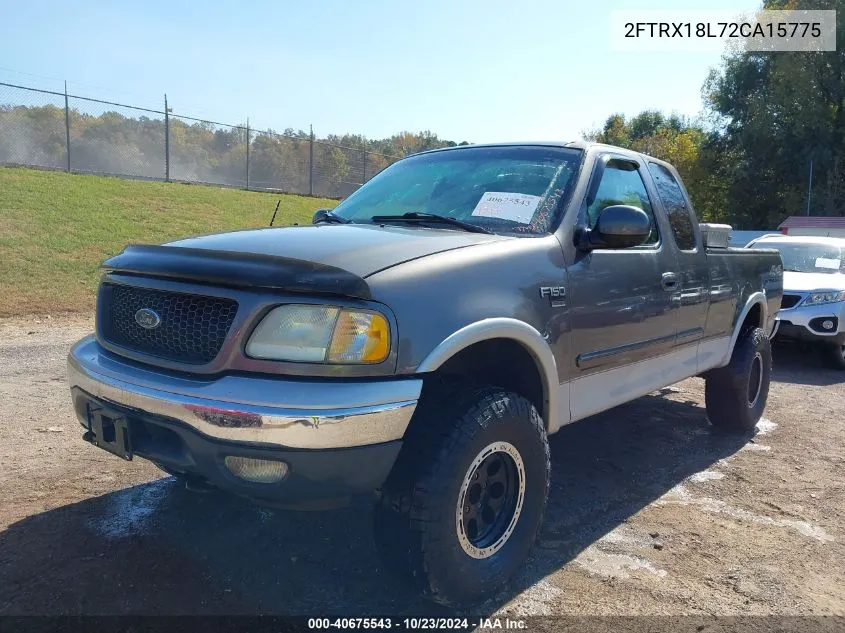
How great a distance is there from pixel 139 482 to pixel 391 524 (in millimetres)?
2009

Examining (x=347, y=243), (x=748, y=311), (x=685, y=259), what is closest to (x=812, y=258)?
(x=748, y=311)

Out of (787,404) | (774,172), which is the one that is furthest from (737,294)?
(774,172)

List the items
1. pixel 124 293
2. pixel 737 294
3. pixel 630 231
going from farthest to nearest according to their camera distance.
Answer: pixel 737 294
pixel 630 231
pixel 124 293

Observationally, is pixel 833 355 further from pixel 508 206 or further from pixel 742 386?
pixel 508 206

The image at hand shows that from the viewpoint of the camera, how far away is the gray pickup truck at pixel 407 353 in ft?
7.53

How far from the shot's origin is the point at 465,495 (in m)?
2.62

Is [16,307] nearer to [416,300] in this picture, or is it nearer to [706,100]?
[416,300]

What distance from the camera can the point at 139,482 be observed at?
12.6 ft

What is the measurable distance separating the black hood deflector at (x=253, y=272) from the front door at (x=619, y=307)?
4.09 feet

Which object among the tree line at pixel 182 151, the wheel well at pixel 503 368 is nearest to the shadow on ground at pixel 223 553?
the wheel well at pixel 503 368

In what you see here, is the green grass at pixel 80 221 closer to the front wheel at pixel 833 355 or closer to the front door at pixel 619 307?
the front door at pixel 619 307

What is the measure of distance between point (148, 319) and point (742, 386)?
14.0ft

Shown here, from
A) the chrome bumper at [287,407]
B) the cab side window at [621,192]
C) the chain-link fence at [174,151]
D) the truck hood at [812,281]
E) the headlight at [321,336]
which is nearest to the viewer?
the chrome bumper at [287,407]

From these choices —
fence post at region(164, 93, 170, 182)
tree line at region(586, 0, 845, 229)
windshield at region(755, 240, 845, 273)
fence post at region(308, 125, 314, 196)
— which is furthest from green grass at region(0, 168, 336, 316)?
tree line at region(586, 0, 845, 229)
